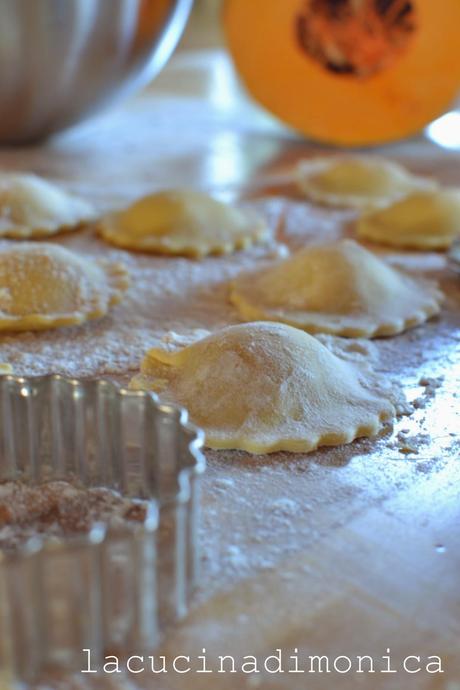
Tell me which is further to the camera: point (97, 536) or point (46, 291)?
point (46, 291)

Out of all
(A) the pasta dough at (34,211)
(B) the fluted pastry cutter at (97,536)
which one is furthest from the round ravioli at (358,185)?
(B) the fluted pastry cutter at (97,536)

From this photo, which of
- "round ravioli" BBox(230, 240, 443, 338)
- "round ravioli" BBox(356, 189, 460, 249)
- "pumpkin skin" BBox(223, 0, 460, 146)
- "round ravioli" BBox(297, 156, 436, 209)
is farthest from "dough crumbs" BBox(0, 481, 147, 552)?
"pumpkin skin" BBox(223, 0, 460, 146)

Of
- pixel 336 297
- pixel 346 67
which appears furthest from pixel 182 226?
pixel 346 67

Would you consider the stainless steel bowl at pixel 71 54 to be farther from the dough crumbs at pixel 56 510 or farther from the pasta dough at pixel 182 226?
the dough crumbs at pixel 56 510

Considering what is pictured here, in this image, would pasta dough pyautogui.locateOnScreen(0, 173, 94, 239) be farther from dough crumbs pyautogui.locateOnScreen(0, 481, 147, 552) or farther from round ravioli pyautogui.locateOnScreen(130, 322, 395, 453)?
dough crumbs pyautogui.locateOnScreen(0, 481, 147, 552)

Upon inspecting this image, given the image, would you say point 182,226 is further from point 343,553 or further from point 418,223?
point 343,553

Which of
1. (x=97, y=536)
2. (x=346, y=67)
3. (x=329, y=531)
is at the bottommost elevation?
(x=329, y=531)

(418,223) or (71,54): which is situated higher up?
(71,54)
